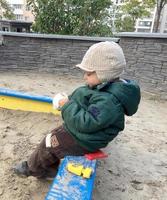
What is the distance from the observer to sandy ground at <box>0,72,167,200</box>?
86.8 inches

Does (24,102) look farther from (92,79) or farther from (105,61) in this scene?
(105,61)

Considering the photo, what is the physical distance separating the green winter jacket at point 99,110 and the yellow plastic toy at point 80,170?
137mm

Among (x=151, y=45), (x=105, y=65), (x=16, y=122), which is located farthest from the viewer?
(x=151, y=45)

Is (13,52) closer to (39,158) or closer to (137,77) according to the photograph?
(137,77)

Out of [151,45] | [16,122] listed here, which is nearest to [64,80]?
[151,45]

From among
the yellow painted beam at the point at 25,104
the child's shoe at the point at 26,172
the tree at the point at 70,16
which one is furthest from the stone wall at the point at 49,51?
the child's shoe at the point at 26,172

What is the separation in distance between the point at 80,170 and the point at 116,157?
3.19 ft

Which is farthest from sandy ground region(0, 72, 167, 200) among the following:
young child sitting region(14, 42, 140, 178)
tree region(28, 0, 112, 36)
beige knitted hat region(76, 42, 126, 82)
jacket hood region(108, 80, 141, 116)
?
tree region(28, 0, 112, 36)

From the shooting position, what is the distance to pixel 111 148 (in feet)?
9.61

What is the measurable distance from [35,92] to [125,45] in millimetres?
1962

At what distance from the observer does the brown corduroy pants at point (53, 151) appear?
199 cm

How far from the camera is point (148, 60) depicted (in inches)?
195

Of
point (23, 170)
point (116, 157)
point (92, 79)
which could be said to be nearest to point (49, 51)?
point (116, 157)

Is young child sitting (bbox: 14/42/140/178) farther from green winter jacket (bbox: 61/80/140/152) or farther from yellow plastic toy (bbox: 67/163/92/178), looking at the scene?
yellow plastic toy (bbox: 67/163/92/178)
